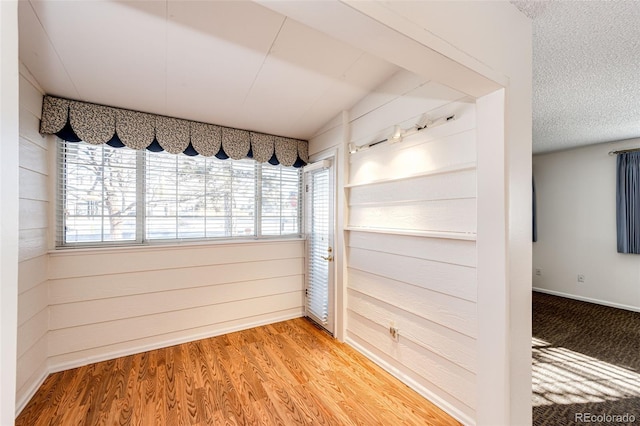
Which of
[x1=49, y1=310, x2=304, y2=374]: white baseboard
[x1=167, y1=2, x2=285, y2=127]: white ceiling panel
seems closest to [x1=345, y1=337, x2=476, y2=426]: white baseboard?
[x1=49, y1=310, x2=304, y2=374]: white baseboard

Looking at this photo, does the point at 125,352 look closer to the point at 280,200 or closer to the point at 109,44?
the point at 280,200

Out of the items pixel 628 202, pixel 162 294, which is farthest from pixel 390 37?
pixel 628 202

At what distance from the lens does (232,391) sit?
199 centimetres

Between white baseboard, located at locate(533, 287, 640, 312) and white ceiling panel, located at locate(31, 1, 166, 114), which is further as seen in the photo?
white baseboard, located at locate(533, 287, 640, 312)

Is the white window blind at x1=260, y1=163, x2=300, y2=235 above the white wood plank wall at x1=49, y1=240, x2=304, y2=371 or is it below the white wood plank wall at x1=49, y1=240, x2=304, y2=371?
above

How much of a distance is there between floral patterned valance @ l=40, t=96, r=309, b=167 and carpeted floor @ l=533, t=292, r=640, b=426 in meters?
3.08

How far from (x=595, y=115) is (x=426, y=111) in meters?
2.40

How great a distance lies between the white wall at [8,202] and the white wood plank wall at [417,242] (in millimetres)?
1873

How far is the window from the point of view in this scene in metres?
2.36

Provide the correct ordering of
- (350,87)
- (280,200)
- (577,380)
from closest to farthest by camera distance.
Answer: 1. (577,380)
2. (350,87)
3. (280,200)

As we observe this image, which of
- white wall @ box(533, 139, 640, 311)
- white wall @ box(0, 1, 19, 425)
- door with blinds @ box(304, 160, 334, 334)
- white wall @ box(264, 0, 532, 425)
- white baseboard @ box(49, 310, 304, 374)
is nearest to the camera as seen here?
white wall @ box(0, 1, 19, 425)

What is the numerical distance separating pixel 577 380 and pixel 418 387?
53.2 inches

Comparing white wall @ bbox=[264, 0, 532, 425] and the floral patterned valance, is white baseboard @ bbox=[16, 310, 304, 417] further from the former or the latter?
white wall @ bbox=[264, 0, 532, 425]

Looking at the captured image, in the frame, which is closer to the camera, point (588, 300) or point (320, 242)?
point (320, 242)
